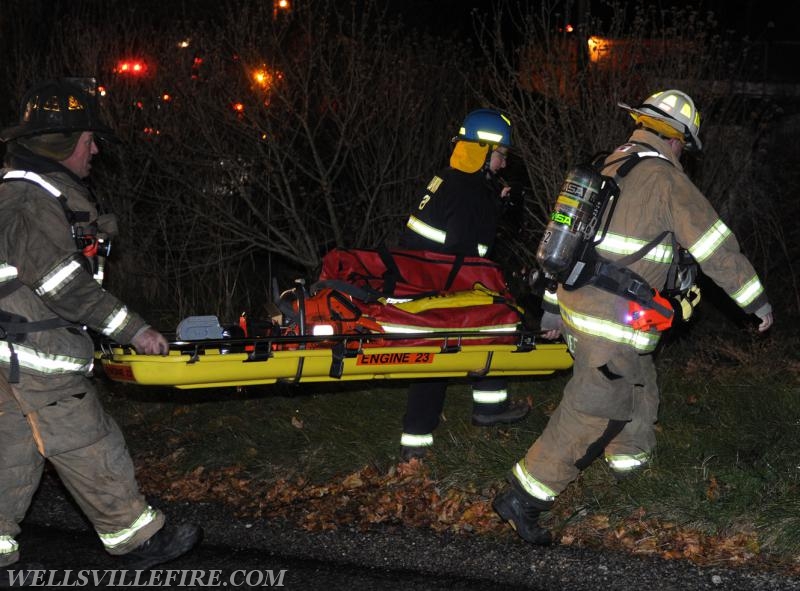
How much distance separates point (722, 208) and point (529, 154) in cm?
216

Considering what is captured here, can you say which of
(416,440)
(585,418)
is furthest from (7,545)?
(585,418)

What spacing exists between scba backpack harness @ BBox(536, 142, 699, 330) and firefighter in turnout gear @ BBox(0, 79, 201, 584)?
1.73 metres

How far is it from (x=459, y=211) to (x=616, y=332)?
134 centimetres

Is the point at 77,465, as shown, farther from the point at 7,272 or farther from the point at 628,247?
the point at 628,247

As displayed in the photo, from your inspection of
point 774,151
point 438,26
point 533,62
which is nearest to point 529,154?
point 533,62

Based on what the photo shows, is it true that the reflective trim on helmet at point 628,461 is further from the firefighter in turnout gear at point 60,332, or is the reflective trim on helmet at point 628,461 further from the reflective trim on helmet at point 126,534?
the reflective trim on helmet at point 126,534

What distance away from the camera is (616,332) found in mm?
4344

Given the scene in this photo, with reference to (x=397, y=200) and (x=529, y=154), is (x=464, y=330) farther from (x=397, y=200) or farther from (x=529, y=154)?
(x=397, y=200)

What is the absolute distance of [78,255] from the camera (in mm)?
3924

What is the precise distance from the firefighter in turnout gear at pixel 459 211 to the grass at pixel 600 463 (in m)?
0.23

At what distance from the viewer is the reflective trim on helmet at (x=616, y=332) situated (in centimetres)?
434

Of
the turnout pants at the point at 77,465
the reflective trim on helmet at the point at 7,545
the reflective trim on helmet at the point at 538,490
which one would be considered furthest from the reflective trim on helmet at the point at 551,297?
the reflective trim on helmet at the point at 7,545

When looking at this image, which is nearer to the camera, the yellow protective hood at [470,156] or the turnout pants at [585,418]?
the turnout pants at [585,418]

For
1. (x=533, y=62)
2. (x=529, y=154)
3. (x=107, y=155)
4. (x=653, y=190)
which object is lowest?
(x=107, y=155)
